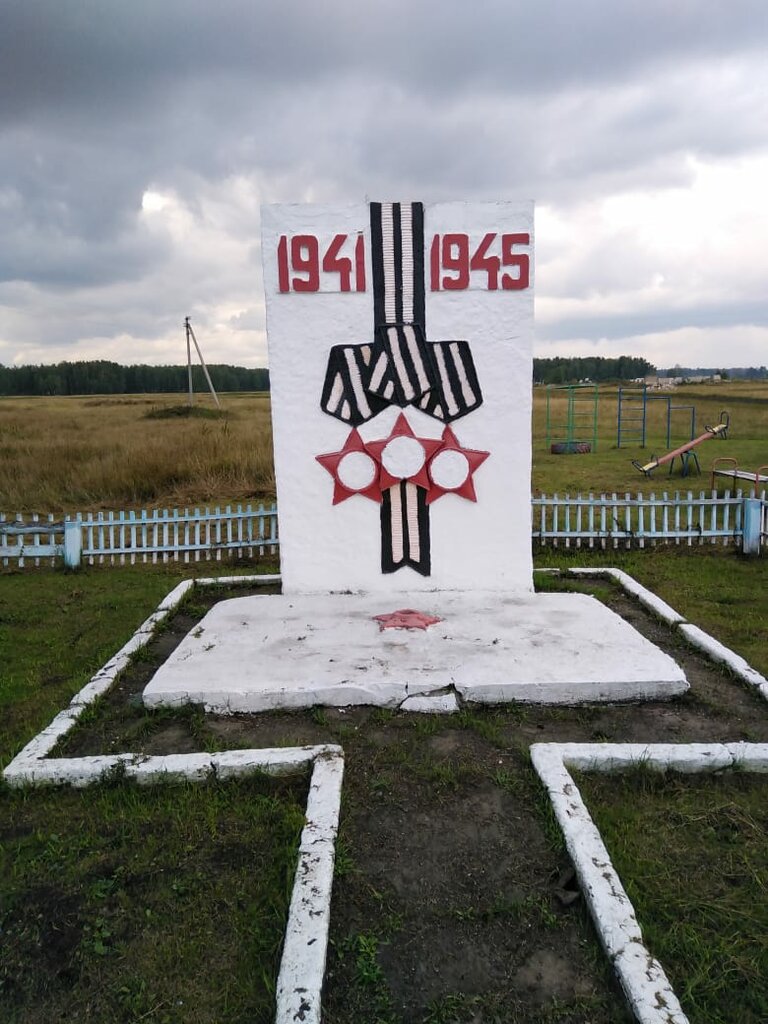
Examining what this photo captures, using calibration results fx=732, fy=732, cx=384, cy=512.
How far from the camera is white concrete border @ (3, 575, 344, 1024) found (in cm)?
251

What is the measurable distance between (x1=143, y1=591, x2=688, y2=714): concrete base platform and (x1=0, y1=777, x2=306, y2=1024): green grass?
855 mm

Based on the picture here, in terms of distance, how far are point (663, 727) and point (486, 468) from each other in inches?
104

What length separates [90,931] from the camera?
283cm

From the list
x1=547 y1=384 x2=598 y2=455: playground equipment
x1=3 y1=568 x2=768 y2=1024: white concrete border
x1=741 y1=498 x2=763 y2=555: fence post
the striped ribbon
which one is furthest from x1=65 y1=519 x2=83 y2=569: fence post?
x1=547 y1=384 x2=598 y2=455: playground equipment

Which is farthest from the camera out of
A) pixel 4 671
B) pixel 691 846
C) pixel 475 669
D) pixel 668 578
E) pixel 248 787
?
pixel 668 578

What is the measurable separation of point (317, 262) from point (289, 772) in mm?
4023

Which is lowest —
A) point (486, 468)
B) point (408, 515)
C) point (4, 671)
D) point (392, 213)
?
point (4, 671)

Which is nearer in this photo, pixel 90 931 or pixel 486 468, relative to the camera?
pixel 90 931

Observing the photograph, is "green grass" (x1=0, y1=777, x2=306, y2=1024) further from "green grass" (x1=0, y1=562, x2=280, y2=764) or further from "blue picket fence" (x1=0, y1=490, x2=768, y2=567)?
"blue picket fence" (x1=0, y1=490, x2=768, y2=567)

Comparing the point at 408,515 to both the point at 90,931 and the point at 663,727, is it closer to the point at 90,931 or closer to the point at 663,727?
the point at 663,727

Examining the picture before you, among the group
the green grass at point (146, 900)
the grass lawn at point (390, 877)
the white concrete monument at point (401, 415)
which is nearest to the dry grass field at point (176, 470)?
the white concrete monument at point (401, 415)

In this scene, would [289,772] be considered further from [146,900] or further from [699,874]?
[699,874]

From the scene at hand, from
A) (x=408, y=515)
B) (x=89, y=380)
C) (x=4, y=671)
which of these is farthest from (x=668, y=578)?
(x=89, y=380)

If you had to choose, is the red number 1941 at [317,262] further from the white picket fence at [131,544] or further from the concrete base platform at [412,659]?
the white picket fence at [131,544]
